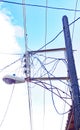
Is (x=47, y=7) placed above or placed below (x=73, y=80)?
above

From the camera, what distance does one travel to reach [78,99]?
6480 mm

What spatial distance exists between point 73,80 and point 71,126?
136 inches

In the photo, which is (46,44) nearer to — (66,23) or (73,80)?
(66,23)

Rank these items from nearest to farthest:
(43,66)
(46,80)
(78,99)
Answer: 1. (78,99)
2. (46,80)
3. (43,66)

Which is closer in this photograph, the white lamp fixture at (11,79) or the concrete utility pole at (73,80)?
the concrete utility pole at (73,80)

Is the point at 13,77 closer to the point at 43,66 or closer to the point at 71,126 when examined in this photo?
the point at 43,66

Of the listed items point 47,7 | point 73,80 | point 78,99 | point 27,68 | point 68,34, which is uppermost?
point 47,7

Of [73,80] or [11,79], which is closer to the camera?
[73,80]

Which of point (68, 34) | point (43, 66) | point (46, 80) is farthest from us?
point (43, 66)

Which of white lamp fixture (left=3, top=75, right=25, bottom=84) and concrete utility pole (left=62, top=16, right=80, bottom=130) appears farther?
white lamp fixture (left=3, top=75, right=25, bottom=84)

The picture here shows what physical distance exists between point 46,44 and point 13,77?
2.11 m

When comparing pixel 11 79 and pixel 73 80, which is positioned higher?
pixel 11 79

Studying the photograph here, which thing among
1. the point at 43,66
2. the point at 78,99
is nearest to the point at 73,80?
the point at 78,99

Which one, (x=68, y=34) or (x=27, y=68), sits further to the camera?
(x=27, y=68)
